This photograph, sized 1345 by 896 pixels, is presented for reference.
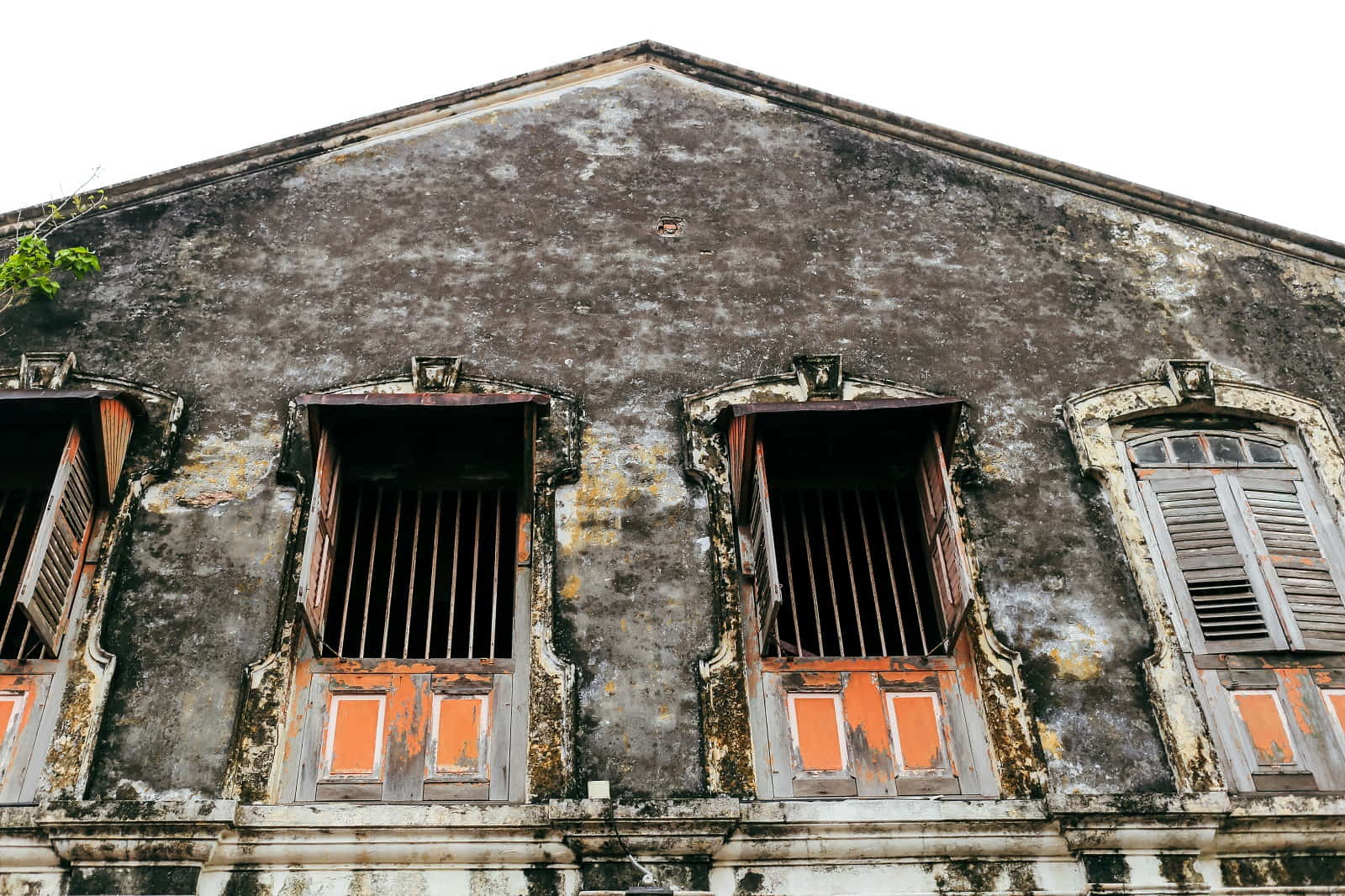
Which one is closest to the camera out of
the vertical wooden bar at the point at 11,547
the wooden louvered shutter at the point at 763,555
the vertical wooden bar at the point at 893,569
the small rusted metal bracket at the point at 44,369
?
the wooden louvered shutter at the point at 763,555

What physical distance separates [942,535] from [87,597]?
4.62 metres

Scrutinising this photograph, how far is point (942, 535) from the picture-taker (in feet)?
24.4

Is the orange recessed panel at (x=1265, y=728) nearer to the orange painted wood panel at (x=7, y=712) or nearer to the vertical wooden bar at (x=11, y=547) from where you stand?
the orange painted wood panel at (x=7, y=712)

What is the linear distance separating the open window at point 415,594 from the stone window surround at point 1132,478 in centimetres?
333

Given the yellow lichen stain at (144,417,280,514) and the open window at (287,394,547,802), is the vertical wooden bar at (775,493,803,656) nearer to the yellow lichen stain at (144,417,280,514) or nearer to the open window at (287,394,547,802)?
the open window at (287,394,547,802)

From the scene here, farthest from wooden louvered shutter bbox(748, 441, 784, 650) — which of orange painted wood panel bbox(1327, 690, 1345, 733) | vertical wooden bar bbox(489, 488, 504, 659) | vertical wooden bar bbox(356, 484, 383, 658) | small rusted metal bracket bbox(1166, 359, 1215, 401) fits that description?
orange painted wood panel bbox(1327, 690, 1345, 733)

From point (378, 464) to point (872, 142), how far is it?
4.67 metres

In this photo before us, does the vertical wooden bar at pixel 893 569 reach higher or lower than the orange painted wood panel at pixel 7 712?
higher

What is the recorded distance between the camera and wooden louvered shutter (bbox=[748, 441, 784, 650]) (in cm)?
687

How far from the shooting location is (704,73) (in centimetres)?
1076

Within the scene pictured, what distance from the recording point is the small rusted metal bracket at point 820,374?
27.6 ft

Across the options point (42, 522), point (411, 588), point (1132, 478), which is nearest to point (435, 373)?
point (411, 588)

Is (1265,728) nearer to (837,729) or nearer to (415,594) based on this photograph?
(837,729)

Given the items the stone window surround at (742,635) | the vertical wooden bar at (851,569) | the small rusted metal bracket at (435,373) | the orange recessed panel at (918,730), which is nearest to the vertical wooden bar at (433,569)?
the small rusted metal bracket at (435,373)
